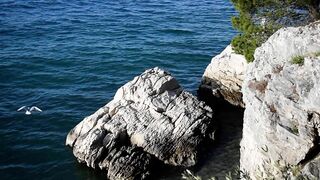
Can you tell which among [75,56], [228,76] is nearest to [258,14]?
[228,76]

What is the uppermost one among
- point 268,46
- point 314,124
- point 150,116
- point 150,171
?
point 268,46

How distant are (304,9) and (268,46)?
634 centimetres

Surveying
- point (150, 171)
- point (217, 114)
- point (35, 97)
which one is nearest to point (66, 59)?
point (35, 97)

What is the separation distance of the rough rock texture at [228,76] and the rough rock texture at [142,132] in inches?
204

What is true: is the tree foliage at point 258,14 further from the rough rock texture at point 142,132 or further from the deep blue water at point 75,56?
the deep blue water at point 75,56

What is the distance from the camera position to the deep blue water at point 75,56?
32625 millimetres

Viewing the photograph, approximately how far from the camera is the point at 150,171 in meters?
28.6

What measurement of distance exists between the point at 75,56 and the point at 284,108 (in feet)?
107

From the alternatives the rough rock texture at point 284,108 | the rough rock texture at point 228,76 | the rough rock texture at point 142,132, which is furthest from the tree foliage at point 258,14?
the rough rock texture at point 142,132

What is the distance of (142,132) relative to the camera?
29891mm

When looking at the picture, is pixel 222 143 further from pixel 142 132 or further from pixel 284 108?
pixel 284 108

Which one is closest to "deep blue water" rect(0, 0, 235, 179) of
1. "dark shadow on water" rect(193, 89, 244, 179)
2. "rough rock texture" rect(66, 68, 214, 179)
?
"rough rock texture" rect(66, 68, 214, 179)

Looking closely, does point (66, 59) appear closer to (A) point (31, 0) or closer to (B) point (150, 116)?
(B) point (150, 116)

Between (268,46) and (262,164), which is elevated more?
(268,46)
